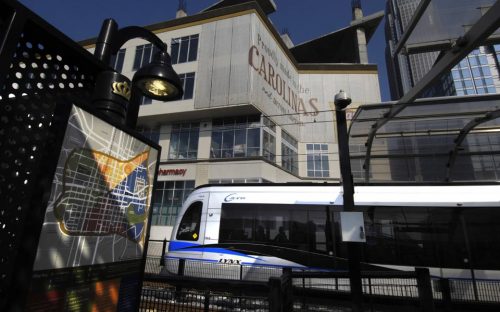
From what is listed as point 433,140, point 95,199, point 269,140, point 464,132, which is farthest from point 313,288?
point 269,140

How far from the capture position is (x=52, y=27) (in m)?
2.22

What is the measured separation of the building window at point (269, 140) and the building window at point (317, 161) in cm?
708

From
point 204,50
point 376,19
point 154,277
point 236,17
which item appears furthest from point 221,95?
point 376,19

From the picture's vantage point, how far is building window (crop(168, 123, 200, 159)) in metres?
26.8

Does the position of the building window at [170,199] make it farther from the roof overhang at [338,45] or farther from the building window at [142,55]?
the roof overhang at [338,45]

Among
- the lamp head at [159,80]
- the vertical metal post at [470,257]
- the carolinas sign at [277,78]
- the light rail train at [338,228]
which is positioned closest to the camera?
the lamp head at [159,80]

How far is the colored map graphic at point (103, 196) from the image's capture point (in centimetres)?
204

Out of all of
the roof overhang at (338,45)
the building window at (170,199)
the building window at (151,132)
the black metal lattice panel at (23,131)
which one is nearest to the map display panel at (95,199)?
the black metal lattice panel at (23,131)

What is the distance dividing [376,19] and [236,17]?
24550 millimetres

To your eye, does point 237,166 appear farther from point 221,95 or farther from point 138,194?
point 138,194

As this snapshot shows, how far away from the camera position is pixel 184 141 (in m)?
27.3

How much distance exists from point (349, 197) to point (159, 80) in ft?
13.2

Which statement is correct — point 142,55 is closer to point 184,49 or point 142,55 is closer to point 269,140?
point 184,49

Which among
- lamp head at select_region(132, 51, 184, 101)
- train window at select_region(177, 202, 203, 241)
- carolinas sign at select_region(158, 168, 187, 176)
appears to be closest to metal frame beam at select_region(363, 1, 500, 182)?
lamp head at select_region(132, 51, 184, 101)
